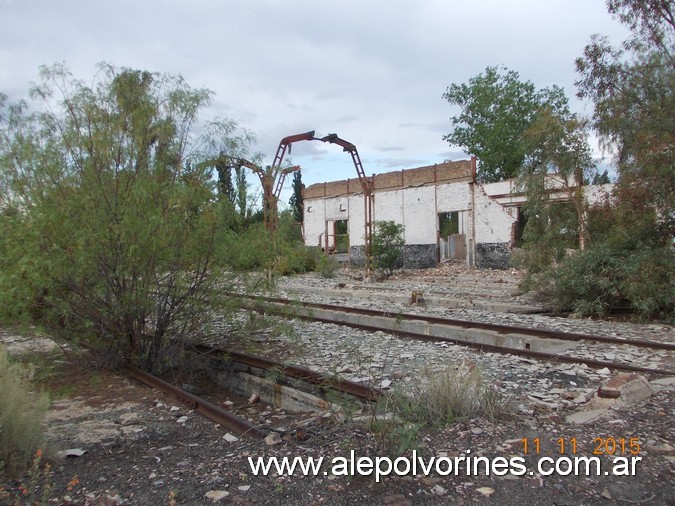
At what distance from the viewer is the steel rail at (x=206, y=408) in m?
5.35

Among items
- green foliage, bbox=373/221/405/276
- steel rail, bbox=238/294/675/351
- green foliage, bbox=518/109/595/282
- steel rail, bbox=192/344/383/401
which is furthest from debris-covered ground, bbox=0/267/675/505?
green foliage, bbox=373/221/405/276

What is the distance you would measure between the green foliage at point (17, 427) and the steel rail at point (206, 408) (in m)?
1.81

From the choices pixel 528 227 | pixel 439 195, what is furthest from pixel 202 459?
pixel 439 195

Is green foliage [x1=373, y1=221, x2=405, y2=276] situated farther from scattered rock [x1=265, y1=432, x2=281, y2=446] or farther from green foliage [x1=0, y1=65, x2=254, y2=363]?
scattered rock [x1=265, y1=432, x2=281, y2=446]

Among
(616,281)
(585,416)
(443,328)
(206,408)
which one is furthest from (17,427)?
(616,281)

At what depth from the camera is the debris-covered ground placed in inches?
148

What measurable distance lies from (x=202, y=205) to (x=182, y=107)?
160 centimetres

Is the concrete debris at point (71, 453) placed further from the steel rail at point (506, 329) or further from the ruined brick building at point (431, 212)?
the ruined brick building at point (431, 212)

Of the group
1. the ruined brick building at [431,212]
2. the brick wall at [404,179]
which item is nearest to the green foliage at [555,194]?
the ruined brick building at [431,212]

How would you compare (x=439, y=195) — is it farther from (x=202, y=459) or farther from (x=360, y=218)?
(x=202, y=459)

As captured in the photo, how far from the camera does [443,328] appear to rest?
11.1 metres

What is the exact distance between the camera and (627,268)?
39.0 ft

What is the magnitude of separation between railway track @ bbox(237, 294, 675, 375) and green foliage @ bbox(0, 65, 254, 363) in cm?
121

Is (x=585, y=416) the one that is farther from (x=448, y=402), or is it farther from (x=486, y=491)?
(x=486, y=491)
